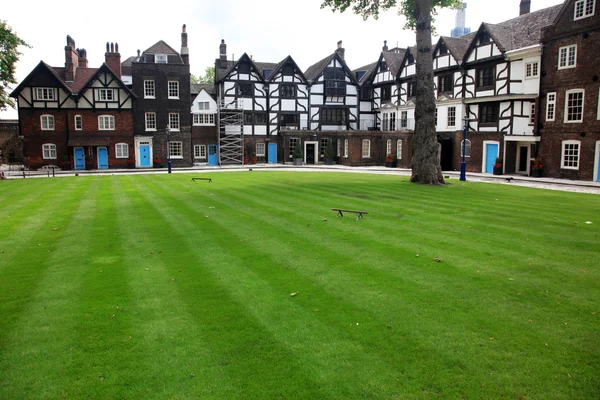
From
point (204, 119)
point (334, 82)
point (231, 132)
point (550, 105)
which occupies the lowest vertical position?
point (231, 132)

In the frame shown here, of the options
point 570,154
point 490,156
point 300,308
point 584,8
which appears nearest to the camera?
point 300,308

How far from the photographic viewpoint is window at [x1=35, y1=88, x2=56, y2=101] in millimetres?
42812

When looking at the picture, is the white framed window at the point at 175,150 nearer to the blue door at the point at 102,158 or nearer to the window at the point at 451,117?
the blue door at the point at 102,158

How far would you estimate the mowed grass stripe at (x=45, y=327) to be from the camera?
4836 millimetres

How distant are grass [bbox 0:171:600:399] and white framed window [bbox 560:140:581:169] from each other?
19587 millimetres

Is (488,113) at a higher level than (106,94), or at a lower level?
lower

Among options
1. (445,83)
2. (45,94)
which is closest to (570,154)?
(445,83)

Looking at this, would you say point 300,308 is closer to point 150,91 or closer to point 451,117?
point 451,117

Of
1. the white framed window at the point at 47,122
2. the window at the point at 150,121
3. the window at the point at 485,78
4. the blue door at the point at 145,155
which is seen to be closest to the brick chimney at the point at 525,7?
the window at the point at 485,78

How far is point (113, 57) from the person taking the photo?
1811 inches

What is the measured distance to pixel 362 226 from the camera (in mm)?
12234

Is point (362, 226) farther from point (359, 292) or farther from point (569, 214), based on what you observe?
point (569, 214)

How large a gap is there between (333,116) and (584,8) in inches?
1140

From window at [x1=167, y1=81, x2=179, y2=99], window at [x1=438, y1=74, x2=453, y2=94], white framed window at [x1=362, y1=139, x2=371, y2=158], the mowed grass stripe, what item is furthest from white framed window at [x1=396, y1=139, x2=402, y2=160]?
Result: the mowed grass stripe
